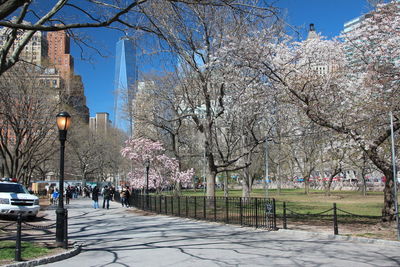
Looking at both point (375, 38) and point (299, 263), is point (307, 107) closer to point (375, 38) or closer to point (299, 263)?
point (375, 38)

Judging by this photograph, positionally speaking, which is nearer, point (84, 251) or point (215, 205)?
point (84, 251)

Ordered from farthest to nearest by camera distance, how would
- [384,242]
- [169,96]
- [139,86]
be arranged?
1. [139,86]
2. [169,96]
3. [384,242]

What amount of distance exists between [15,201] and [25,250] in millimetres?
8972

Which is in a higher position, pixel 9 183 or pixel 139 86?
pixel 139 86

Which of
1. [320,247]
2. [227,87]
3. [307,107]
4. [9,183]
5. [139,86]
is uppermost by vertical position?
[139,86]

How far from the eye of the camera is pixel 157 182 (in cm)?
4753

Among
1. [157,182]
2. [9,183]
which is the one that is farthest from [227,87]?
[157,182]

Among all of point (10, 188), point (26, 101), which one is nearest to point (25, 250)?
point (10, 188)

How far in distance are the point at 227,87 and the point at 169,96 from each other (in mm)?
9368

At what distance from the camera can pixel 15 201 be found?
17.9 metres

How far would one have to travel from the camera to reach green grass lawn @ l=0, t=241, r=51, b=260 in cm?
918

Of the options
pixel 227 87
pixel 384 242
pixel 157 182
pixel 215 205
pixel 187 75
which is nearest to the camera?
pixel 384 242

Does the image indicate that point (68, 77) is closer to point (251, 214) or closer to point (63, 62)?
point (63, 62)

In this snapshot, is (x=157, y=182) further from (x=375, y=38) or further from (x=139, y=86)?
(x=375, y=38)
